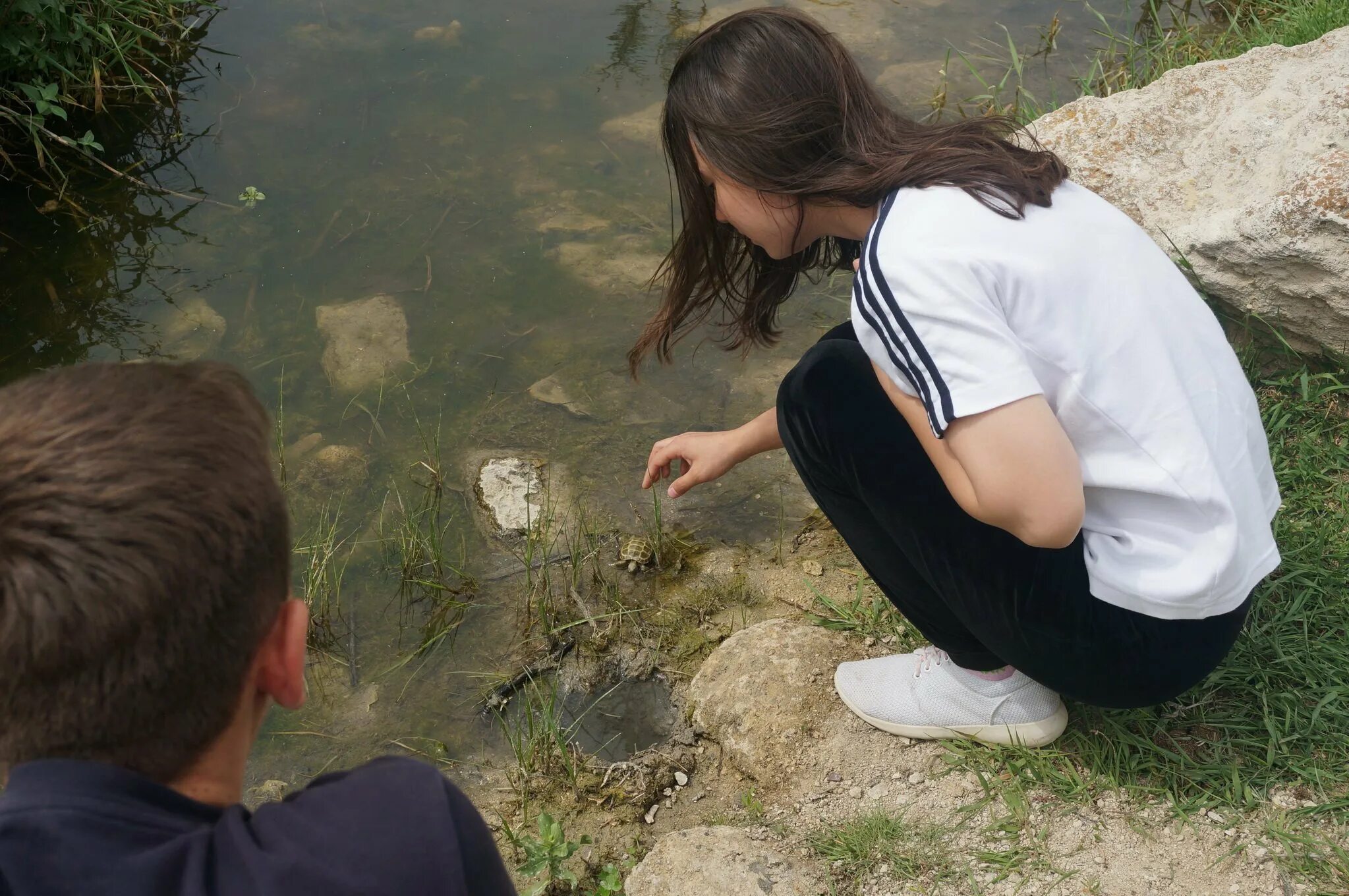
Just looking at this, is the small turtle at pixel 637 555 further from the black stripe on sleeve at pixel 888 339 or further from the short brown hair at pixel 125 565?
the short brown hair at pixel 125 565

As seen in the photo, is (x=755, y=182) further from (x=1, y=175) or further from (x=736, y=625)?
(x=1, y=175)

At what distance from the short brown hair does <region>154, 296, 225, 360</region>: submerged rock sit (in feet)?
8.94

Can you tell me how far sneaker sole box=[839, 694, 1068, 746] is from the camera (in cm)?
205

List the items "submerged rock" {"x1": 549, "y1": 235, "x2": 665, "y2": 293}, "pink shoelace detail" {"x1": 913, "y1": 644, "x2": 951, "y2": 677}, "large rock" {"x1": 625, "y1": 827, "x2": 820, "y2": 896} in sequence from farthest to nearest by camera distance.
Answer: "submerged rock" {"x1": 549, "y1": 235, "x2": 665, "y2": 293} → "pink shoelace detail" {"x1": 913, "y1": 644, "x2": 951, "y2": 677} → "large rock" {"x1": 625, "y1": 827, "x2": 820, "y2": 896}

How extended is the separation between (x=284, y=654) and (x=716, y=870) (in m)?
1.04

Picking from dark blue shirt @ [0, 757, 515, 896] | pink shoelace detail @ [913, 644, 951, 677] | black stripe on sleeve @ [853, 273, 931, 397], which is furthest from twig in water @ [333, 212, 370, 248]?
dark blue shirt @ [0, 757, 515, 896]

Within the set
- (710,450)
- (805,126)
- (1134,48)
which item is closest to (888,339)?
(805,126)

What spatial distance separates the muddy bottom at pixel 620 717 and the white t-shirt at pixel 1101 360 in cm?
118

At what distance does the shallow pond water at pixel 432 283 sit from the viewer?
112 inches

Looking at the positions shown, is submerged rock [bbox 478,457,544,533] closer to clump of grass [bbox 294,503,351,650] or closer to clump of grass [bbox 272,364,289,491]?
clump of grass [bbox 294,503,351,650]

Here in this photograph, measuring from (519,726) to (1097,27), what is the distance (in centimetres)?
404

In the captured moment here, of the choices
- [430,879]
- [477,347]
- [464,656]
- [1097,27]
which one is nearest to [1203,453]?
[430,879]

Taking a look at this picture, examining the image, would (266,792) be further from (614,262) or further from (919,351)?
(614,262)

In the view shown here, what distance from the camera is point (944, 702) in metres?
2.12
